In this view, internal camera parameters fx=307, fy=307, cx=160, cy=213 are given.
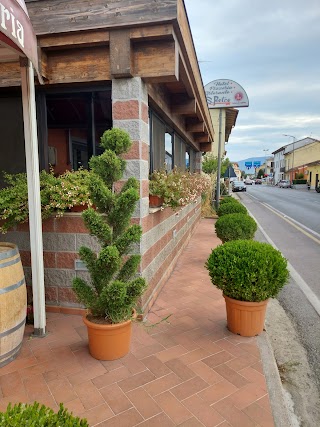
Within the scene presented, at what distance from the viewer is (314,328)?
147 inches

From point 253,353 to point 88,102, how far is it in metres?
3.32

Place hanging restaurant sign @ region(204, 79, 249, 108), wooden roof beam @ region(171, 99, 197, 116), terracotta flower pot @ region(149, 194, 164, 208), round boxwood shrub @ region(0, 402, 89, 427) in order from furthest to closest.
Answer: hanging restaurant sign @ region(204, 79, 249, 108) → wooden roof beam @ region(171, 99, 197, 116) → terracotta flower pot @ region(149, 194, 164, 208) → round boxwood shrub @ region(0, 402, 89, 427)

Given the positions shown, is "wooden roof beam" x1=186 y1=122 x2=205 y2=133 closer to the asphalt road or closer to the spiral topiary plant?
the asphalt road

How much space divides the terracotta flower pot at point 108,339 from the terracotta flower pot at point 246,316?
114 centimetres

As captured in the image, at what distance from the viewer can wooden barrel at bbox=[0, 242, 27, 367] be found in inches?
101

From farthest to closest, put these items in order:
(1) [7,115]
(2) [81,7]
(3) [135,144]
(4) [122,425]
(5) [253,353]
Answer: (1) [7,115] < (3) [135,144] < (2) [81,7] < (5) [253,353] < (4) [122,425]

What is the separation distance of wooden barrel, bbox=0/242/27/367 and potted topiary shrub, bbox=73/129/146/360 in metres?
0.53

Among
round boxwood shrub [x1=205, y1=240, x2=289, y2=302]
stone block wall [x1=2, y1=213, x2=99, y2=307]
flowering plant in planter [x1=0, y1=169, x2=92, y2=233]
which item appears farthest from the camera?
stone block wall [x1=2, y1=213, x2=99, y2=307]

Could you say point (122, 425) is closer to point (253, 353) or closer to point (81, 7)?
point (253, 353)

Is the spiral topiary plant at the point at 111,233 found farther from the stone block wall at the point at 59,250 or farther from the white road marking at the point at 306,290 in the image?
the white road marking at the point at 306,290

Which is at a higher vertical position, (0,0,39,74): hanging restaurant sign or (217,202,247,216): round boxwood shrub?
(0,0,39,74): hanging restaurant sign

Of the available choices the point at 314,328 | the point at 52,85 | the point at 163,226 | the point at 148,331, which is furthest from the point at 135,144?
the point at 314,328

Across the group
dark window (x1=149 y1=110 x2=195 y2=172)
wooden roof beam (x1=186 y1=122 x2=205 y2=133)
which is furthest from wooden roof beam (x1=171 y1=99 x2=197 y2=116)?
wooden roof beam (x1=186 y1=122 x2=205 y2=133)

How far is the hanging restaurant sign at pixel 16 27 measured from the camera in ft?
6.18
